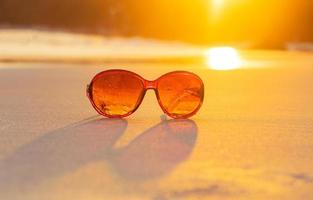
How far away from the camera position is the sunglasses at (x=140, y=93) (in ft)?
6.31

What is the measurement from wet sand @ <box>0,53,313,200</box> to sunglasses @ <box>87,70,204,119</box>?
0.05 m

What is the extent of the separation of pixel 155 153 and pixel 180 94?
55 centimetres

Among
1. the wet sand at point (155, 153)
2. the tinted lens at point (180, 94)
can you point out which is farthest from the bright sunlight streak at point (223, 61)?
the tinted lens at point (180, 94)

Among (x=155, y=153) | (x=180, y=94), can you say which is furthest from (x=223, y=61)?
(x=155, y=153)

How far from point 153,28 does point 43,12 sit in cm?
339

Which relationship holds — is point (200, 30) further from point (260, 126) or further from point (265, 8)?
point (260, 126)

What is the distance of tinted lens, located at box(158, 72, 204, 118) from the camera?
1.93m

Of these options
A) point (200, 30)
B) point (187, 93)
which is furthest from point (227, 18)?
point (187, 93)

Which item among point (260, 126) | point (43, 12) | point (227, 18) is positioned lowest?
point (260, 126)

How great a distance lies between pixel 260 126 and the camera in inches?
72.9

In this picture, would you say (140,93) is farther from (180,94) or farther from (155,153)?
(155,153)

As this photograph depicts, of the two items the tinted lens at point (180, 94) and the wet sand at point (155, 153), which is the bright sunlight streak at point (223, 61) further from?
the tinted lens at point (180, 94)

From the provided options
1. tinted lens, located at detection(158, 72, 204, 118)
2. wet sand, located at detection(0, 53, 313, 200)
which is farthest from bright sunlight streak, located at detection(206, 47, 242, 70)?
tinted lens, located at detection(158, 72, 204, 118)

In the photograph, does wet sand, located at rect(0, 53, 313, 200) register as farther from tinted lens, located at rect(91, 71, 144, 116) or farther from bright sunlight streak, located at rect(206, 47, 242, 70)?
bright sunlight streak, located at rect(206, 47, 242, 70)
